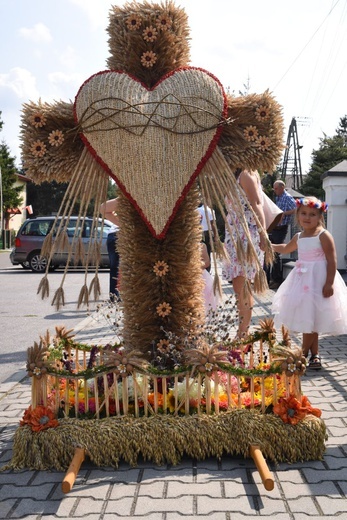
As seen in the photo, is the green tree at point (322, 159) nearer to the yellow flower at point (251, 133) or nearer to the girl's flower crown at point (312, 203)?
the girl's flower crown at point (312, 203)

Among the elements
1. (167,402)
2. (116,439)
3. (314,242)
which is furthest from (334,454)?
(314,242)

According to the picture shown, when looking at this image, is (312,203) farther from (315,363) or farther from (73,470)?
(73,470)

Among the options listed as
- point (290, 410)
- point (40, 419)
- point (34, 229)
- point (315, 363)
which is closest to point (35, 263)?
point (34, 229)

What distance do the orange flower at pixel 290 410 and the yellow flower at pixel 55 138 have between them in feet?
6.00

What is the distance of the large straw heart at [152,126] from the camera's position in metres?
3.30

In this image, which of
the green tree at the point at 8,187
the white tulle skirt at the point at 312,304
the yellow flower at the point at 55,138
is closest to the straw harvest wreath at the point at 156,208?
the yellow flower at the point at 55,138

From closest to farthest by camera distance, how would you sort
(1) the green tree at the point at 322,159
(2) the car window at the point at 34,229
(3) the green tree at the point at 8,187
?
(2) the car window at the point at 34,229, (1) the green tree at the point at 322,159, (3) the green tree at the point at 8,187

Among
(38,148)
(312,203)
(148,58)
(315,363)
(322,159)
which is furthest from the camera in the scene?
(322,159)

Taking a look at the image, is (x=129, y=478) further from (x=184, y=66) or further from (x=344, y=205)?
(x=344, y=205)

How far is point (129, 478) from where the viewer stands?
2998mm

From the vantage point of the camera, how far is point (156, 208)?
3385 millimetres

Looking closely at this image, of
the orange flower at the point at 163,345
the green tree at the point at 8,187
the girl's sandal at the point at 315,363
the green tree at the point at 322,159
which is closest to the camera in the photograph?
the orange flower at the point at 163,345

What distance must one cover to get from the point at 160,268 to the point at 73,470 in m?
1.21

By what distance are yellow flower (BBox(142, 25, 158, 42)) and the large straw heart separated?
245mm
